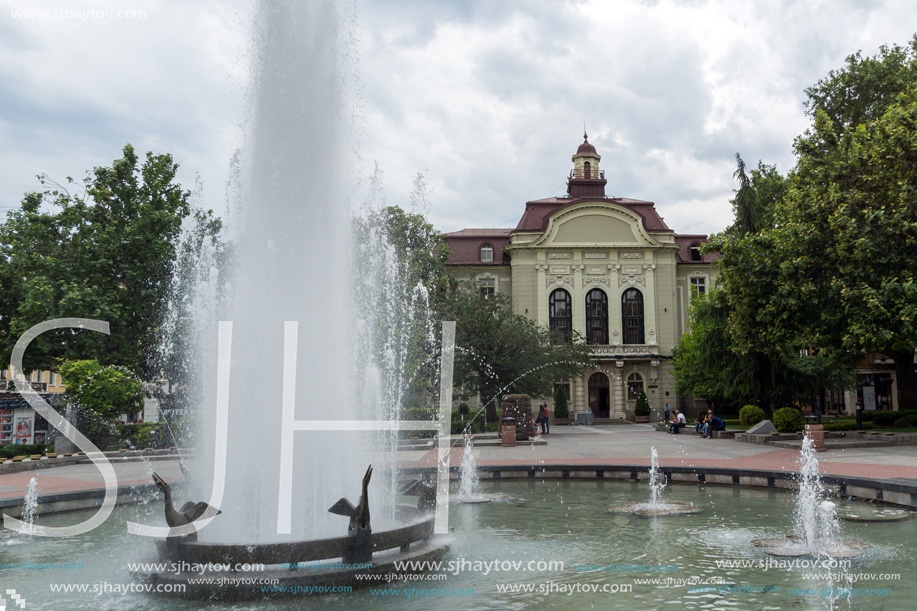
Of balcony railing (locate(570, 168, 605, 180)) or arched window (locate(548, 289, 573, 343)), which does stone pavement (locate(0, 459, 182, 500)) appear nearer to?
arched window (locate(548, 289, 573, 343))

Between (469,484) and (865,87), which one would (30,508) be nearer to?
(469,484)

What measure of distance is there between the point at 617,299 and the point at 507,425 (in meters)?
29.9

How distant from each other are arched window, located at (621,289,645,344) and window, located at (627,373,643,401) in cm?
272

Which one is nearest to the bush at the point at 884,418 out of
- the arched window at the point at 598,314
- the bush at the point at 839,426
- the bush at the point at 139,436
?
the bush at the point at 839,426

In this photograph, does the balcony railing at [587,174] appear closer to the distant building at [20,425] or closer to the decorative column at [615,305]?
the decorative column at [615,305]

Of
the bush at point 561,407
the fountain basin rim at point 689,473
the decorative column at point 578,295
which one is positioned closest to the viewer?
the fountain basin rim at point 689,473

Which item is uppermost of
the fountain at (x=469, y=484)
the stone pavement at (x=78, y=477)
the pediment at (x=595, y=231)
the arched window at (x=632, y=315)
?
the pediment at (x=595, y=231)

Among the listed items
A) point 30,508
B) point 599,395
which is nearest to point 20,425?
point 30,508

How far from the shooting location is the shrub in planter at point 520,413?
89.0ft

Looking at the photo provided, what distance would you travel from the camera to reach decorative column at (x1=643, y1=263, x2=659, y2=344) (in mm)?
53656

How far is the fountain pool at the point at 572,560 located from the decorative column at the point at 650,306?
136 ft

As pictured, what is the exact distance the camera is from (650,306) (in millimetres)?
53750

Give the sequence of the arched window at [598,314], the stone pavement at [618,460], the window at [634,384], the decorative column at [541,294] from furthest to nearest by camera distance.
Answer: the arched window at [598,314] < the window at [634,384] < the decorative column at [541,294] < the stone pavement at [618,460]

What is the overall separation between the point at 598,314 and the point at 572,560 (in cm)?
4683
